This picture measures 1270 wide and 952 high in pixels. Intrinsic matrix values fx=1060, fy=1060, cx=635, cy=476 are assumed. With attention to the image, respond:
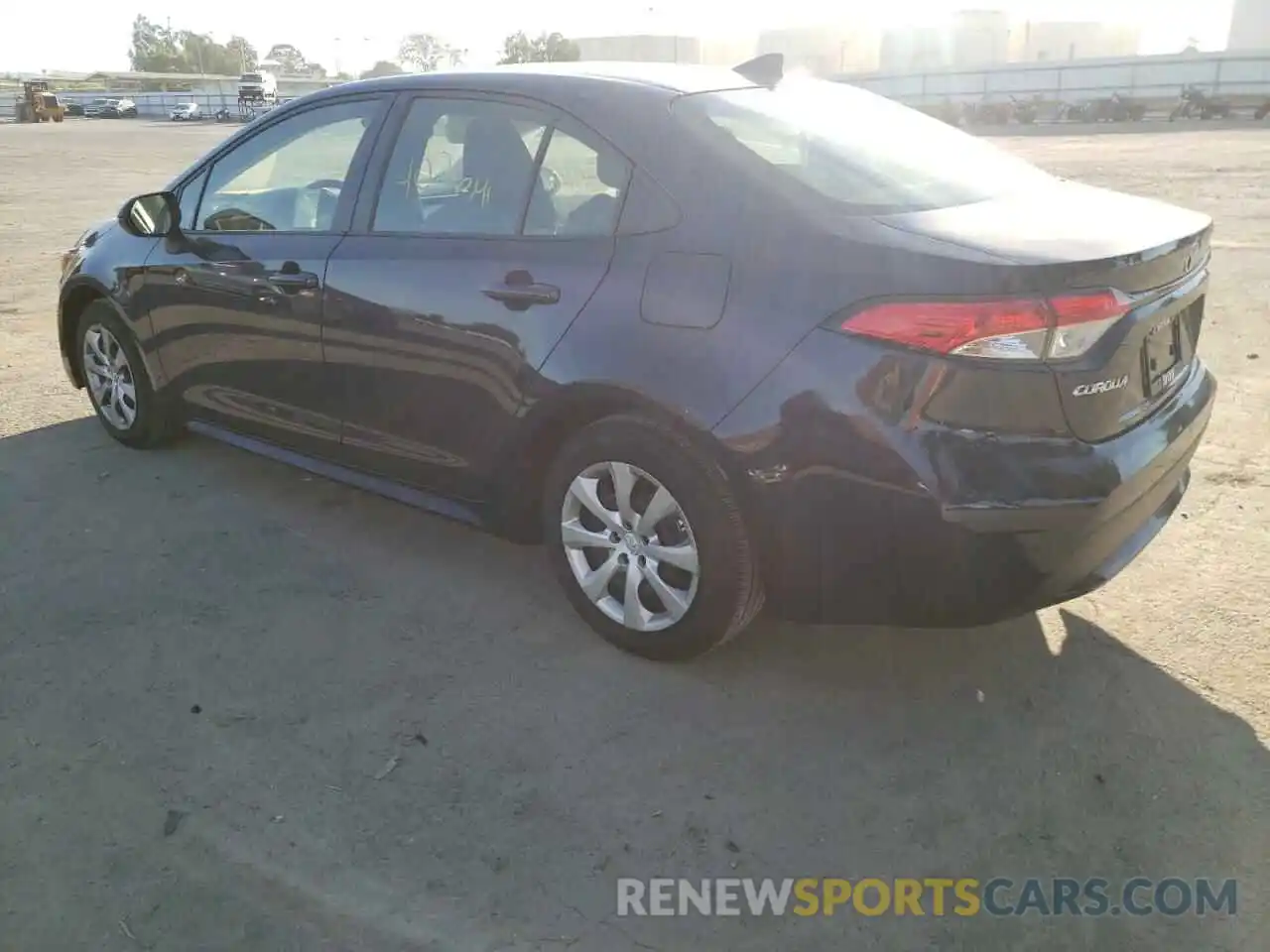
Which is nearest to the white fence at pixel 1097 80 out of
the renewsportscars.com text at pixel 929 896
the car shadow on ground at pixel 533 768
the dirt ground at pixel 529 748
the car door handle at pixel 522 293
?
the dirt ground at pixel 529 748

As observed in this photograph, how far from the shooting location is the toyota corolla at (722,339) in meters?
2.60

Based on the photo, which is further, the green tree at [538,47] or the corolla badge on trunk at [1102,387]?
the green tree at [538,47]

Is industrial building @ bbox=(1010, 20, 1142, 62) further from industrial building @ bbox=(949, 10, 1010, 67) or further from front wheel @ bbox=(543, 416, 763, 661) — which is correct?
front wheel @ bbox=(543, 416, 763, 661)

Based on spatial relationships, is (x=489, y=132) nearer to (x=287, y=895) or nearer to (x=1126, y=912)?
(x=287, y=895)

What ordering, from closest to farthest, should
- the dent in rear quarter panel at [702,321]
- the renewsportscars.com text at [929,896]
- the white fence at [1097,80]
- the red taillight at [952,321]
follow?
1. the renewsportscars.com text at [929,896]
2. the red taillight at [952,321]
3. the dent in rear quarter panel at [702,321]
4. the white fence at [1097,80]

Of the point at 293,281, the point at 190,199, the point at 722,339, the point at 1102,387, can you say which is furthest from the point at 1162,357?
the point at 190,199

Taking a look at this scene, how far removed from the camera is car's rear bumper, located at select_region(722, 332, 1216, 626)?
260 cm

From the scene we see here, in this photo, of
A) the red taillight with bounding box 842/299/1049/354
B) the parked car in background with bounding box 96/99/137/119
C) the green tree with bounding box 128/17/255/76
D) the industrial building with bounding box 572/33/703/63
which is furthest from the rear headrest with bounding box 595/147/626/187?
the green tree with bounding box 128/17/255/76

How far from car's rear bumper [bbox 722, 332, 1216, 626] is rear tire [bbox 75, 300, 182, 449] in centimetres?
329

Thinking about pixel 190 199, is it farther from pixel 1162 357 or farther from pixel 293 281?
pixel 1162 357

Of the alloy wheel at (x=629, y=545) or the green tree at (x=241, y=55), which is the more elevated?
the green tree at (x=241, y=55)

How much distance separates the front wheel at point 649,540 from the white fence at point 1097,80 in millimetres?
47200

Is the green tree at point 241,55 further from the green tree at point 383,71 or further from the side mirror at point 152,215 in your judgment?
the side mirror at point 152,215

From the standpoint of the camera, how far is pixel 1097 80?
48469mm
